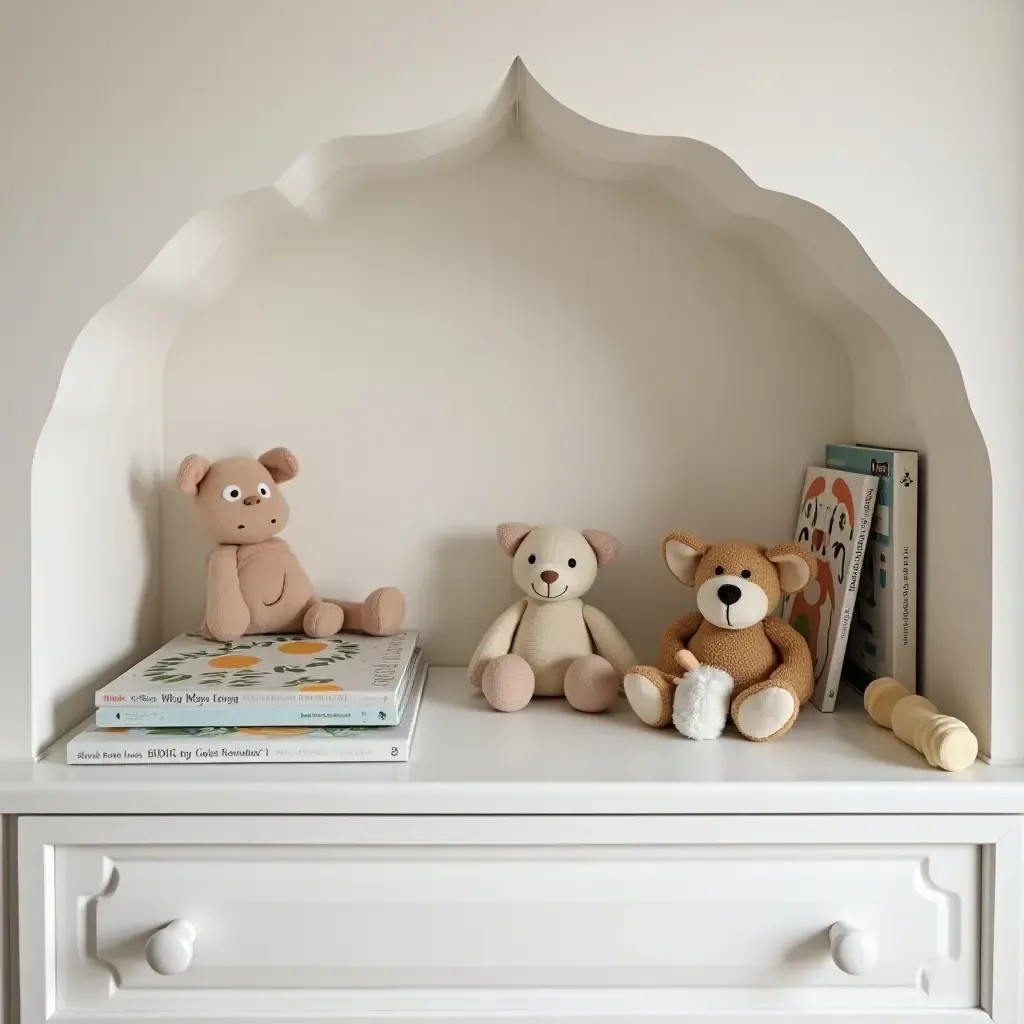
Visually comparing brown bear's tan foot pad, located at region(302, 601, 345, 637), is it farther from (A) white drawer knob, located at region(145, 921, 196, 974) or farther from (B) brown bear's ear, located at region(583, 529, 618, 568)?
(A) white drawer knob, located at region(145, 921, 196, 974)

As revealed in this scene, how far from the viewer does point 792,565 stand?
121 centimetres

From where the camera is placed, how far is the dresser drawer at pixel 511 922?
1.00 m

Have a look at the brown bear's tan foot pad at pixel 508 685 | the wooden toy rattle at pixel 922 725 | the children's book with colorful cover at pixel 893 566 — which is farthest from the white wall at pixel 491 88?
the brown bear's tan foot pad at pixel 508 685

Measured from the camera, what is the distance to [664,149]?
1108mm

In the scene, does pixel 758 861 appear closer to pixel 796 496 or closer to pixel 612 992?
pixel 612 992

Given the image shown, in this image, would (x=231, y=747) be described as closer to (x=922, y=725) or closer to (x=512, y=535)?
(x=512, y=535)

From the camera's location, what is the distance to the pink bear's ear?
1.33 metres

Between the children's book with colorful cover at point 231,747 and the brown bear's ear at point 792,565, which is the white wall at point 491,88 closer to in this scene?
the children's book with colorful cover at point 231,747

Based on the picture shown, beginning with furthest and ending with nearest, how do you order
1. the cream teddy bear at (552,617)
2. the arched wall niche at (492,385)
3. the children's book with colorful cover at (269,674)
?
the arched wall niche at (492,385), the cream teddy bear at (552,617), the children's book with colorful cover at (269,674)

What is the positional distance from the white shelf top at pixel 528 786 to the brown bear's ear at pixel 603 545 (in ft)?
1.09

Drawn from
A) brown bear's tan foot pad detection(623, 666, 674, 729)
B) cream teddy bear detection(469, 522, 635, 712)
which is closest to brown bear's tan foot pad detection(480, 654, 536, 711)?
cream teddy bear detection(469, 522, 635, 712)

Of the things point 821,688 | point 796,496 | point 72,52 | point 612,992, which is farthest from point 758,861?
point 72,52

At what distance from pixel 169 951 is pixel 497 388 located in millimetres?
788

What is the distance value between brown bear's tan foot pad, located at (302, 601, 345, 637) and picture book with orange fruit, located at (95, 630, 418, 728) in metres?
0.08
